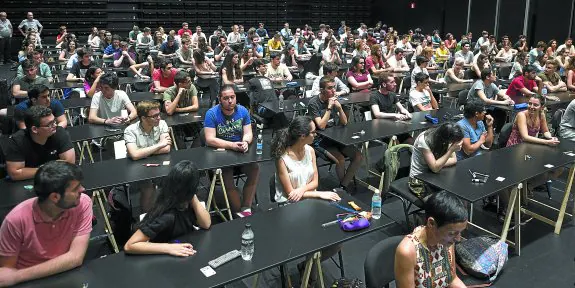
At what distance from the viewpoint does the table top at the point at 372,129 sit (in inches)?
201

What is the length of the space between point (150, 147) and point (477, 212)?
11.6 ft

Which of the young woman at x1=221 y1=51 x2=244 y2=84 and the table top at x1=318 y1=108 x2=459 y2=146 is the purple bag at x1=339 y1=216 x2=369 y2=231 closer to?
the table top at x1=318 y1=108 x2=459 y2=146

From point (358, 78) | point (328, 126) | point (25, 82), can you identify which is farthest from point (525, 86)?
point (25, 82)

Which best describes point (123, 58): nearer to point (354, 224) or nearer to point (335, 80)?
point (335, 80)

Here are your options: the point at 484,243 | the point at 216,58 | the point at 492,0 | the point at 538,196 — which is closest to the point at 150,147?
the point at 484,243

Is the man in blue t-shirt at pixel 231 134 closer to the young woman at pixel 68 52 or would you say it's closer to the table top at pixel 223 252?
the table top at pixel 223 252

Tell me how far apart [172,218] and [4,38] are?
1509 centimetres

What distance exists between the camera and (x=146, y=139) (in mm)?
4449

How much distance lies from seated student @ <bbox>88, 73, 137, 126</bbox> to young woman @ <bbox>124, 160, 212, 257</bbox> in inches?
116

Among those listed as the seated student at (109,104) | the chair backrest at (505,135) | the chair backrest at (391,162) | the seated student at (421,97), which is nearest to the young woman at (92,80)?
the seated student at (109,104)

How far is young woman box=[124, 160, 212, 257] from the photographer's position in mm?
2605

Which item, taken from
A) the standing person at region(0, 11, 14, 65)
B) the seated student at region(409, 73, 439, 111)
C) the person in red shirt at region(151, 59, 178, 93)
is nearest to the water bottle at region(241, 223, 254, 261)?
the seated student at region(409, 73, 439, 111)

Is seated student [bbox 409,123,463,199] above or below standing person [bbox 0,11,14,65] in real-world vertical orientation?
below

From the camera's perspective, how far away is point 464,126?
4.81 m
